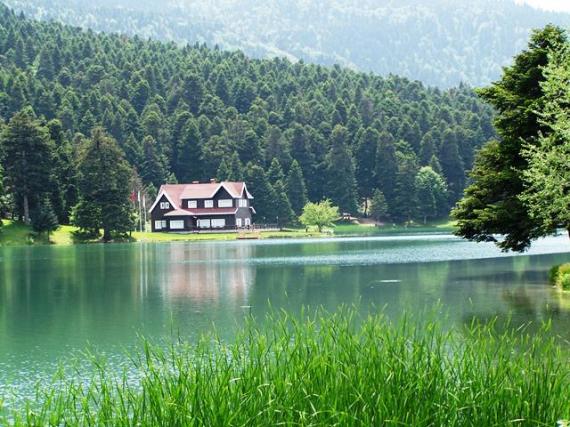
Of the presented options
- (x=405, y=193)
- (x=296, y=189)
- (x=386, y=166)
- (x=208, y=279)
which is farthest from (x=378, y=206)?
(x=208, y=279)

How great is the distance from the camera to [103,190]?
123m

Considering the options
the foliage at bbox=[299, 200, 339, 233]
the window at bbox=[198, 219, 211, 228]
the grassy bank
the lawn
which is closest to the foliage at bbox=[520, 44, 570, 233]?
the lawn

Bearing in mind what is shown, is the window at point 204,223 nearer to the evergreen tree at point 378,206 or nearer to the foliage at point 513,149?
the evergreen tree at point 378,206

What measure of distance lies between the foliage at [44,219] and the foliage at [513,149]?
248 feet

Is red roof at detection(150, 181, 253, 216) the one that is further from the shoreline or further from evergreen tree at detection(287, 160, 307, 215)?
evergreen tree at detection(287, 160, 307, 215)

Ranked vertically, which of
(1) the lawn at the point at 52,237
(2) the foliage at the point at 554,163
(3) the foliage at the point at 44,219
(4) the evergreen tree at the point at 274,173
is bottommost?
(1) the lawn at the point at 52,237

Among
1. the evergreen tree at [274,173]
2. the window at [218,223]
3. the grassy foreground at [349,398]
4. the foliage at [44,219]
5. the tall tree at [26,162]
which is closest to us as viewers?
the grassy foreground at [349,398]

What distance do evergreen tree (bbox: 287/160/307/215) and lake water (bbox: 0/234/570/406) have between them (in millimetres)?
90233

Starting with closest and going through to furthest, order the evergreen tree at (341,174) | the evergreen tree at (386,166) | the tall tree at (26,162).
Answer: the tall tree at (26,162) < the evergreen tree at (341,174) < the evergreen tree at (386,166)

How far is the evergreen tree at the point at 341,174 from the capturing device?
176m

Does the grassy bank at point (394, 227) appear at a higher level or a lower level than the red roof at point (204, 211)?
lower

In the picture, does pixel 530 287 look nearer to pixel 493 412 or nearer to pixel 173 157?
pixel 493 412

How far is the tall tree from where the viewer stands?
389ft

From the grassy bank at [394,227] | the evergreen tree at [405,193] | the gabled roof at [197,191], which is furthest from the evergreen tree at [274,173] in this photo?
the evergreen tree at [405,193]
